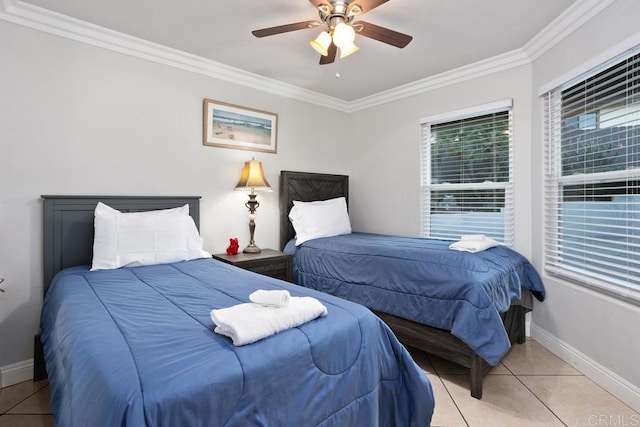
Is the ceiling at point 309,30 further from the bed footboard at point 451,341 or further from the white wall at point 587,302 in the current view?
the bed footboard at point 451,341

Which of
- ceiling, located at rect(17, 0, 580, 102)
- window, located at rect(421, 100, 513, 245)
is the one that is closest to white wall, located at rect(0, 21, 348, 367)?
ceiling, located at rect(17, 0, 580, 102)

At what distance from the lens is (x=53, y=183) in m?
2.44

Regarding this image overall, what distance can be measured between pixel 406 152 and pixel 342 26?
2.16 meters

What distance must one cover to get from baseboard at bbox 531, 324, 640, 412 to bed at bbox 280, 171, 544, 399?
190mm

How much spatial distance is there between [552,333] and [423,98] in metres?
2.59

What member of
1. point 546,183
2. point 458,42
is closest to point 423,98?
point 458,42

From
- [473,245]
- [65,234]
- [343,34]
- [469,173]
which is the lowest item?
[473,245]

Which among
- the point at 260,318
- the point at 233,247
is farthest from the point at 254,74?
the point at 260,318

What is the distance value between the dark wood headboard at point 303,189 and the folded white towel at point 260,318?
2.44m

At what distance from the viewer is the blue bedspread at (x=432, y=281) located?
2111mm

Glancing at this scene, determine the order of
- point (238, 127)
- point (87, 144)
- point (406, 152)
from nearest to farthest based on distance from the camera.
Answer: point (87, 144)
point (238, 127)
point (406, 152)

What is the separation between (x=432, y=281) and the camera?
240 centimetres

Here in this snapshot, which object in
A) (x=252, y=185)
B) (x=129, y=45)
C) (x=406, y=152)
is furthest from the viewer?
(x=406, y=152)

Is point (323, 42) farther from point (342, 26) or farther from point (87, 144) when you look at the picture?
point (87, 144)
